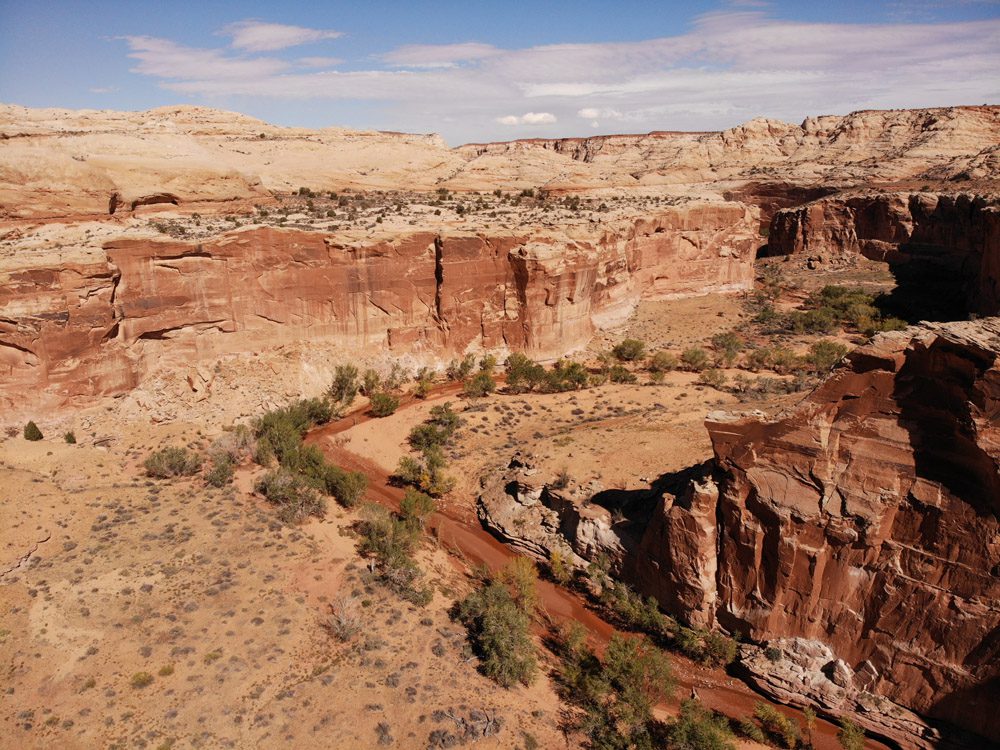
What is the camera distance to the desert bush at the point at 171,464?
1940 cm

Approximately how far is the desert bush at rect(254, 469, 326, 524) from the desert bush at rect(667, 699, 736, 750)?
1135 cm

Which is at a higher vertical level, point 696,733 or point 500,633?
point 500,633

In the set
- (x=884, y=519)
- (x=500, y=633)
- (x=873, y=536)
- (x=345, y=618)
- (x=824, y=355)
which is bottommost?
(x=500, y=633)

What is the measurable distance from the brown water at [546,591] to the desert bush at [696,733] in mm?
1201

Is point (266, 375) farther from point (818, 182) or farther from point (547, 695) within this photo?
point (818, 182)

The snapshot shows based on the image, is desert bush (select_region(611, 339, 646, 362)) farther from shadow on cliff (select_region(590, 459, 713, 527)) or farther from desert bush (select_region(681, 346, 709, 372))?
shadow on cliff (select_region(590, 459, 713, 527))

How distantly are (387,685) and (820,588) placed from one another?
30.2 ft

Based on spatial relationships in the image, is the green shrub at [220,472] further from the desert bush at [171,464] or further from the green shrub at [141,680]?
the green shrub at [141,680]

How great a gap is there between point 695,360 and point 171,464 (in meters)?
23.7

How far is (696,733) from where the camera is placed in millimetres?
11664

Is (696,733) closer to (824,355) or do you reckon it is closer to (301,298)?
(301,298)

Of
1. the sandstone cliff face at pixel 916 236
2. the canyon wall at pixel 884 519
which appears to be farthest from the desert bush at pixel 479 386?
the sandstone cliff face at pixel 916 236

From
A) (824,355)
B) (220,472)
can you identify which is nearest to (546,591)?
(220,472)

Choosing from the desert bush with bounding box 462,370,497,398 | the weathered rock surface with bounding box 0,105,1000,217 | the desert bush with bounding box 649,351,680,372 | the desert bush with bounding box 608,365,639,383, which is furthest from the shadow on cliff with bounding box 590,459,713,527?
the weathered rock surface with bounding box 0,105,1000,217
